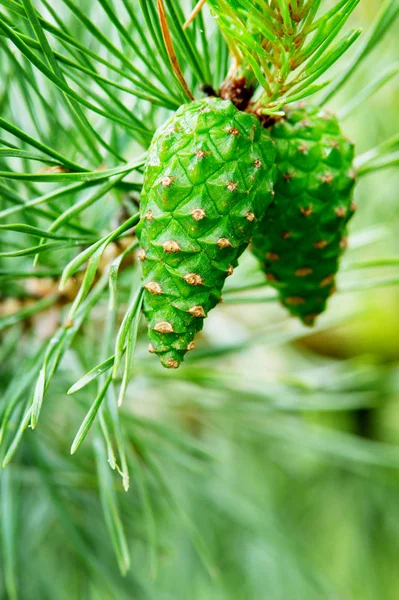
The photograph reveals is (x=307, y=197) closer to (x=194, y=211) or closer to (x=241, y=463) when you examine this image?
(x=194, y=211)

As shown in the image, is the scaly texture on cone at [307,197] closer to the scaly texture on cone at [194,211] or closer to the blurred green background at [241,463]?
the scaly texture on cone at [194,211]

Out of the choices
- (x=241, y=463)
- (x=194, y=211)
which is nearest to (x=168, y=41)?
(x=194, y=211)

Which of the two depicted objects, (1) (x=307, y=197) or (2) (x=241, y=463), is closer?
(1) (x=307, y=197)

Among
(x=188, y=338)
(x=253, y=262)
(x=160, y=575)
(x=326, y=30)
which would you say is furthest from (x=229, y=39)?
(x=160, y=575)

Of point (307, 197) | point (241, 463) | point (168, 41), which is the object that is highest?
point (168, 41)

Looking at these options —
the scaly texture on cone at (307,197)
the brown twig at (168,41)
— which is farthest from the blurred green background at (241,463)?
the brown twig at (168,41)

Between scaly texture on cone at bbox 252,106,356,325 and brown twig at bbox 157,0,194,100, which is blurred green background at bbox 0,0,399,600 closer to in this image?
scaly texture on cone at bbox 252,106,356,325

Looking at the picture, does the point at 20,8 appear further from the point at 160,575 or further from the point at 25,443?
the point at 160,575

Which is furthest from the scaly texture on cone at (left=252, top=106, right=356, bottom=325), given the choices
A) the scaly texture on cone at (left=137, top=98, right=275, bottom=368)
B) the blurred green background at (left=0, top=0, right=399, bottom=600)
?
the blurred green background at (left=0, top=0, right=399, bottom=600)
